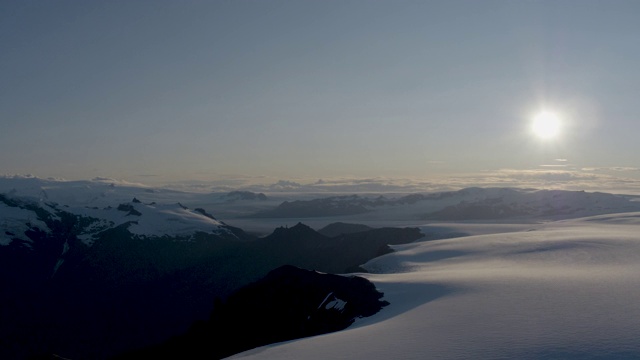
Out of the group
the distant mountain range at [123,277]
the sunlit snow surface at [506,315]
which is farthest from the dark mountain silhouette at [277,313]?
the distant mountain range at [123,277]

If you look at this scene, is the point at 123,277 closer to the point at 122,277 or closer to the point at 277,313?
the point at 122,277

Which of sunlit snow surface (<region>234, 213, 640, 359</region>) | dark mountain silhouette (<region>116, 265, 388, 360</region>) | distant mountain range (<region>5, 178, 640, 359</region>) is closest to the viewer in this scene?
sunlit snow surface (<region>234, 213, 640, 359</region>)

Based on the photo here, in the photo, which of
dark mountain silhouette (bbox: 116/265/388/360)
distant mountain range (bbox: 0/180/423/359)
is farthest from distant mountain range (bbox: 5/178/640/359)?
dark mountain silhouette (bbox: 116/265/388/360)

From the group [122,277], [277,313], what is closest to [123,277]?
[122,277]

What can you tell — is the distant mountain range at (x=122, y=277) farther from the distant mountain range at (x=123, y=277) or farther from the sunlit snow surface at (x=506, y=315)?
the sunlit snow surface at (x=506, y=315)

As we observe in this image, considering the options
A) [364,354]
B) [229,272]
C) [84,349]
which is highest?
[364,354]

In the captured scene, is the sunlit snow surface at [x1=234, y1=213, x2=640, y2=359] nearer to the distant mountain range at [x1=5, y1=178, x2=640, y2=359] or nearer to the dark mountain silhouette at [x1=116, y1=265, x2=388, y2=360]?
the dark mountain silhouette at [x1=116, y1=265, x2=388, y2=360]

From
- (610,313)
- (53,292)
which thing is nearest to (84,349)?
(53,292)

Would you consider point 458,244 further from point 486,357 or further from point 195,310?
point 195,310
